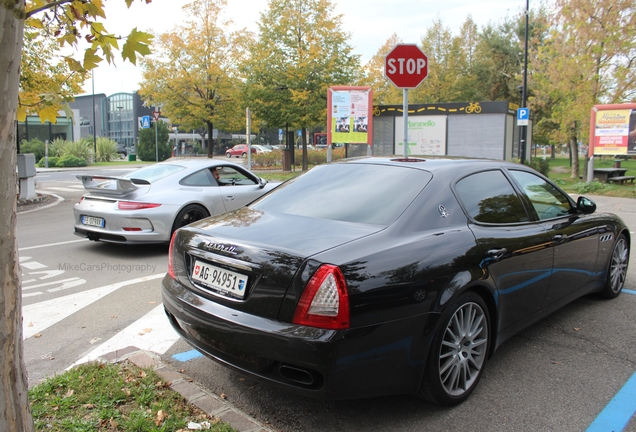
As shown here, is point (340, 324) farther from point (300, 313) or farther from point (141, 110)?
point (141, 110)

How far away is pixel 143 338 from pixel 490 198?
119 inches

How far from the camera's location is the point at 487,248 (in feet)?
11.0

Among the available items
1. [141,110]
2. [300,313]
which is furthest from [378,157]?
[141,110]

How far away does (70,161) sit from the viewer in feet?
122

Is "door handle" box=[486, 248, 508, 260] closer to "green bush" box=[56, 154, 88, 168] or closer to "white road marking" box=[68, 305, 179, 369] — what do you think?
"white road marking" box=[68, 305, 179, 369]

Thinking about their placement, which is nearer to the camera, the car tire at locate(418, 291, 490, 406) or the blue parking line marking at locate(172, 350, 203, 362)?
the car tire at locate(418, 291, 490, 406)

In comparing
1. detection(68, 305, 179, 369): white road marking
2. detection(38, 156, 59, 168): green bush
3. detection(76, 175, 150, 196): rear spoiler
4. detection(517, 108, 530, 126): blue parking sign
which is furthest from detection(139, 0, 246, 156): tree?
detection(68, 305, 179, 369): white road marking

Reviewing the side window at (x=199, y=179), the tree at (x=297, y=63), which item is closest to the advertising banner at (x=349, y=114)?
the tree at (x=297, y=63)

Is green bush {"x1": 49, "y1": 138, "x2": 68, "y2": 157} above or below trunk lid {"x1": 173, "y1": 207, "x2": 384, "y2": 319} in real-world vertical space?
above

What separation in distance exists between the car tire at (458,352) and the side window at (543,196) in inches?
53.8

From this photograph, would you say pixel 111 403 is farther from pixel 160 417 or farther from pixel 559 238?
pixel 559 238

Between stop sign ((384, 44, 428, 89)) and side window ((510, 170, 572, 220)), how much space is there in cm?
494

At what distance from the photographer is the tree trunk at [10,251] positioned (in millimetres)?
1937

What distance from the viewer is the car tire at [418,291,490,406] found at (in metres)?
2.94
